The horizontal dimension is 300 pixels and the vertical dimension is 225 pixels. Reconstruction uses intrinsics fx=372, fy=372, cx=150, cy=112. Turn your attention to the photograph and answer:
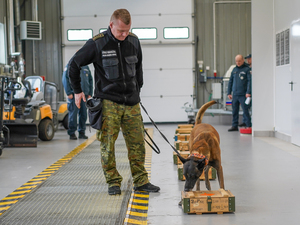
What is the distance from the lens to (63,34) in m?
13.2

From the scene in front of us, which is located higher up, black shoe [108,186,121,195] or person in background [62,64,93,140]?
person in background [62,64,93,140]

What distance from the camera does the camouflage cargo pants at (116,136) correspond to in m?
3.79

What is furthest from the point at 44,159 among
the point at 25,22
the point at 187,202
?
the point at 25,22

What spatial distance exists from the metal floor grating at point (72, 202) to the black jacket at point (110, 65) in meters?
1.03

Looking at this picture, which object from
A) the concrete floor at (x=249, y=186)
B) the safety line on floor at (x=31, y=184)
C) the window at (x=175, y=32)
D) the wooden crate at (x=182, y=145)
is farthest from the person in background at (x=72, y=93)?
the window at (x=175, y=32)

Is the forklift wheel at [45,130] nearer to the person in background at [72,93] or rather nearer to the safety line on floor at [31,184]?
the person in background at [72,93]

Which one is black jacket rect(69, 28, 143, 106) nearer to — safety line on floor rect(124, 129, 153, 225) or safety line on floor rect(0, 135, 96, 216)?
Result: safety line on floor rect(124, 129, 153, 225)

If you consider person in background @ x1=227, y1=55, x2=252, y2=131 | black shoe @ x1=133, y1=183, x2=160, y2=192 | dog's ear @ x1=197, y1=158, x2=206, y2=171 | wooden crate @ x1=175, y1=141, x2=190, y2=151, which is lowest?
black shoe @ x1=133, y1=183, x2=160, y2=192

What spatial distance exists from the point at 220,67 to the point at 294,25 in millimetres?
6181

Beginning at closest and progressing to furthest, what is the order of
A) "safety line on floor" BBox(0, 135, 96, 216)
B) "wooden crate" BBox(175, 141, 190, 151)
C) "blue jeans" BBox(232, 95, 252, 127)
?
"safety line on floor" BBox(0, 135, 96, 216) < "wooden crate" BBox(175, 141, 190, 151) < "blue jeans" BBox(232, 95, 252, 127)

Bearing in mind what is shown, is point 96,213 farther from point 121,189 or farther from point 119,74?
point 119,74

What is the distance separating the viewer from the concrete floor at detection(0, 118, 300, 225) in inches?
125

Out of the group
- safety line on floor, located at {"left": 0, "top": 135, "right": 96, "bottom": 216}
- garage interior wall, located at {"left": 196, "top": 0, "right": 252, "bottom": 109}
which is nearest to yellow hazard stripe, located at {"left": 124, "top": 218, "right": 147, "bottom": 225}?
safety line on floor, located at {"left": 0, "top": 135, "right": 96, "bottom": 216}

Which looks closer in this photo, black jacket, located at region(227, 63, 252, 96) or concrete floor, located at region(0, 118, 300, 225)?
concrete floor, located at region(0, 118, 300, 225)
